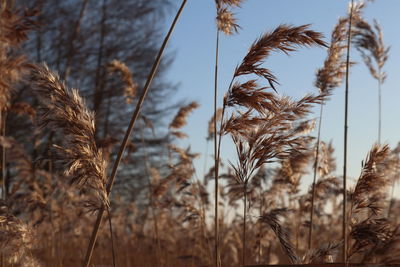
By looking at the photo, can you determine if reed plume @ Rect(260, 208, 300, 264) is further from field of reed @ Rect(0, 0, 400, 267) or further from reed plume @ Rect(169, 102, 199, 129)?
reed plume @ Rect(169, 102, 199, 129)

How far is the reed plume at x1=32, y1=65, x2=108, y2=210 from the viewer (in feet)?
9.54

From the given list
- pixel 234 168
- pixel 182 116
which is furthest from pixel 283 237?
pixel 182 116

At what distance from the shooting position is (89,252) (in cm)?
285

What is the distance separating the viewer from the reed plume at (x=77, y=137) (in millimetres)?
2908

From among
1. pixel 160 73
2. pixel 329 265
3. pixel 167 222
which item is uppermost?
pixel 160 73

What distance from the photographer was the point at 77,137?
2.94 metres

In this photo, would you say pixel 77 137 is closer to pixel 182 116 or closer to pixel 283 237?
pixel 283 237

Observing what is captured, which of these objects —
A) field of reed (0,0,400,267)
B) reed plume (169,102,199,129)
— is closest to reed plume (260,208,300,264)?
field of reed (0,0,400,267)

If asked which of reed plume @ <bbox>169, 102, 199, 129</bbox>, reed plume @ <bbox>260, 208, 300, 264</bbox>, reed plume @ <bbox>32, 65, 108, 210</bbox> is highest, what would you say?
reed plume @ <bbox>169, 102, 199, 129</bbox>

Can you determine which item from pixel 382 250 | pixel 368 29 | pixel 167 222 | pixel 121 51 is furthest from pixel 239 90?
pixel 121 51

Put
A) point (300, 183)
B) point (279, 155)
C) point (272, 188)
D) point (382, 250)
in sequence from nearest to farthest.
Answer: point (382, 250) < point (279, 155) < point (300, 183) < point (272, 188)

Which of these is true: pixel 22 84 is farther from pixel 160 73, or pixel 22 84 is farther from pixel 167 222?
pixel 167 222

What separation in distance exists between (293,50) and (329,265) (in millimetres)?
1175

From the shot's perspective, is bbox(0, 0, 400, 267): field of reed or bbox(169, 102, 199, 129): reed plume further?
bbox(169, 102, 199, 129): reed plume
